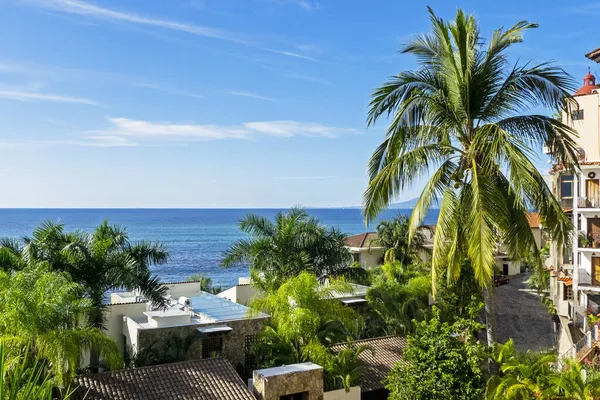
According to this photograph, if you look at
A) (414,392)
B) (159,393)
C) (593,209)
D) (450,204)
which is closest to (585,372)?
(414,392)

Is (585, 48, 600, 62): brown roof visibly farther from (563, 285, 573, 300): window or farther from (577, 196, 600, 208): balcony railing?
(563, 285, 573, 300): window

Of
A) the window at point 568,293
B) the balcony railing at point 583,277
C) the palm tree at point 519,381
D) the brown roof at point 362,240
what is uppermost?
the brown roof at point 362,240

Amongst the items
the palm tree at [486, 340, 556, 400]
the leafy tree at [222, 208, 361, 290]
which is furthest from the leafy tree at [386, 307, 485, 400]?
the leafy tree at [222, 208, 361, 290]

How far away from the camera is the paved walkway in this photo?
27.4 metres

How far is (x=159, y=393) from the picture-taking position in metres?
14.6

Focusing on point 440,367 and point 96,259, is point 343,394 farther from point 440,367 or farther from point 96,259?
point 96,259

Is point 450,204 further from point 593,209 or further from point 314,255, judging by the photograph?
point 593,209

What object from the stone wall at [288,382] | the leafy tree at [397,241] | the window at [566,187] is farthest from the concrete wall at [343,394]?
the leafy tree at [397,241]

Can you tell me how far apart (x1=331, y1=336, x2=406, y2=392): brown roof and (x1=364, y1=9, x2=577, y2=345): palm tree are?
706cm

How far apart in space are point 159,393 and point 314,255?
455 inches

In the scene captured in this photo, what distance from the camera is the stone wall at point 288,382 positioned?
15.6 meters

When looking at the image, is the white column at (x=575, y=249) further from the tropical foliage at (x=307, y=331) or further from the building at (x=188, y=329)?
the building at (x=188, y=329)

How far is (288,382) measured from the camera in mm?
15914

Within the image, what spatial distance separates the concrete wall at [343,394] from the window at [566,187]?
59.2 ft
